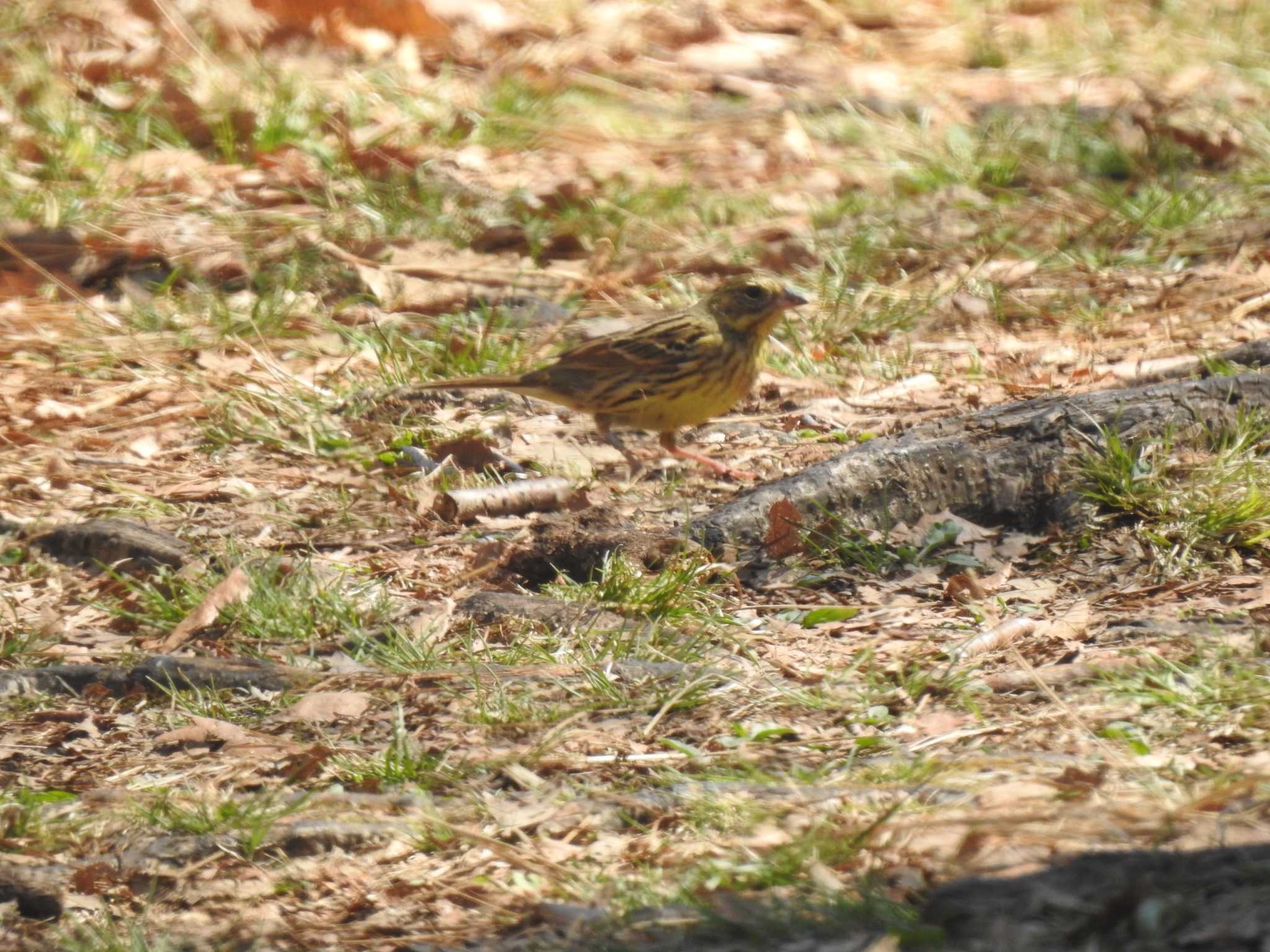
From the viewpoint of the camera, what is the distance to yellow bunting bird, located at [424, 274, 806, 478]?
239 inches

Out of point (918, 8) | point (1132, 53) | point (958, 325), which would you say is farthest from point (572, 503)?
point (918, 8)

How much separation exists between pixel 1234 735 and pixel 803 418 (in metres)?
2.94

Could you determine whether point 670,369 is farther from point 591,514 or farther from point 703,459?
point 591,514

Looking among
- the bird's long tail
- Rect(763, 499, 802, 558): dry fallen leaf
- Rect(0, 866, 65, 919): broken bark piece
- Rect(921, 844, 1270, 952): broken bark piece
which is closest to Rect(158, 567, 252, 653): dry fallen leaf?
Rect(0, 866, 65, 919): broken bark piece

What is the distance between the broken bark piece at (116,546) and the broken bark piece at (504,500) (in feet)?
2.76

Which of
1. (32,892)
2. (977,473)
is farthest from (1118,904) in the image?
(977,473)

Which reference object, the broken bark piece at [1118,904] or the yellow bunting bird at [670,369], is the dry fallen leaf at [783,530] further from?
the broken bark piece at [1118,904]

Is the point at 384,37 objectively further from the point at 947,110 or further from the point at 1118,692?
the point at 1118,692

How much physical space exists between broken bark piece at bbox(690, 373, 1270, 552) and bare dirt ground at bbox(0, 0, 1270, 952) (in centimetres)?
3

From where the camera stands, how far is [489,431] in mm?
6234

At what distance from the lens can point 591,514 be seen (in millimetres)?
5078

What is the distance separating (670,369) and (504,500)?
3.01ft

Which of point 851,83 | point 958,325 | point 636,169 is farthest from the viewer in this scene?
point 851,83

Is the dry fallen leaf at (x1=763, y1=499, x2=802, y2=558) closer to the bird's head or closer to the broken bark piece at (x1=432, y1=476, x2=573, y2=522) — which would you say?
the broken bark piece at (x1=432, y1=476, x2=573, y2=522)
